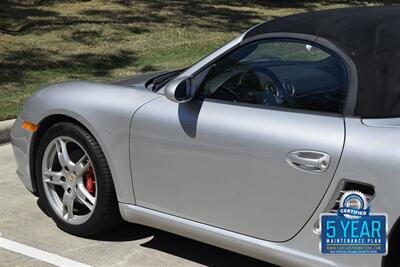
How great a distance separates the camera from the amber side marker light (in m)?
4.47

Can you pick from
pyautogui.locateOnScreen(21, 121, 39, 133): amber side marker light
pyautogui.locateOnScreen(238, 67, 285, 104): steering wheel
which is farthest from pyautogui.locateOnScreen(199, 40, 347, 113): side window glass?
pyautogui.locateOnScreen(21, 121, 39, 133): amber side marker light

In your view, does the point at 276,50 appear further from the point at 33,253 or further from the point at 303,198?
the point at 33,253

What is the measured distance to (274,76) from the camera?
12.5 ft

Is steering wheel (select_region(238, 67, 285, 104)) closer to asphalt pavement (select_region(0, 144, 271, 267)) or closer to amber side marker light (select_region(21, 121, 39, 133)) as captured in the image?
asphalt pavement (select_region(0, 144, 271, 267))

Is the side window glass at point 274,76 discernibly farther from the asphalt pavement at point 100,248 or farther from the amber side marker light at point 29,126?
the amber side marker light at point 29,126

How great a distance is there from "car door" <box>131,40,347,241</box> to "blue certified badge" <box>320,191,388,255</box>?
12 cm

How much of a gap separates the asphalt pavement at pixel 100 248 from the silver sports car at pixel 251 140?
0.14 metres

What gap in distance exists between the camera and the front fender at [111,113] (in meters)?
3.94

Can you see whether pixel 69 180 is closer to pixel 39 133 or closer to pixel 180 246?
pixel 39 133

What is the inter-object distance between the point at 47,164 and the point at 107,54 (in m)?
5.95

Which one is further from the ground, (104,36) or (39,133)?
(39,133)

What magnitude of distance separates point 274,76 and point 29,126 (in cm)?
176

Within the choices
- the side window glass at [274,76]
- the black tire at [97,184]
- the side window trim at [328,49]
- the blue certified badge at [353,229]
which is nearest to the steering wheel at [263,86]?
the side window glass at [274,76]

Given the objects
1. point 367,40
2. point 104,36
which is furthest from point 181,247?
point 104,36
